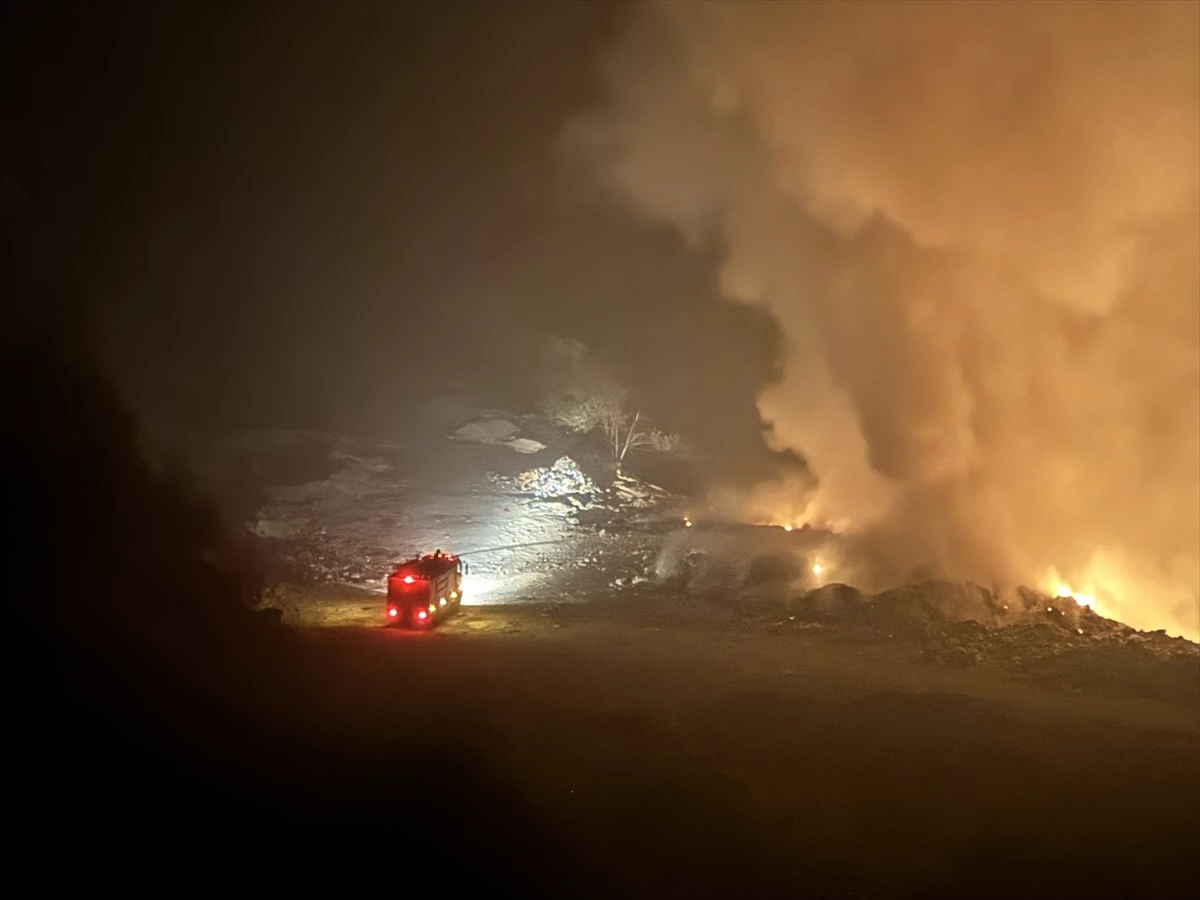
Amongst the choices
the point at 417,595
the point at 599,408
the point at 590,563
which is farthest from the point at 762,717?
the point at 599,408

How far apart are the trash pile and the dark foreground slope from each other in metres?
24.7

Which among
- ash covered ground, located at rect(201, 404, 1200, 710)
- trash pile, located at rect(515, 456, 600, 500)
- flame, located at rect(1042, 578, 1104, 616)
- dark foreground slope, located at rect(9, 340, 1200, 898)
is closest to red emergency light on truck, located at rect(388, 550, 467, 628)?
ash covered ground, located at rect(201, 404, 1200, 710)

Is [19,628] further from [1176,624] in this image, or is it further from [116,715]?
[1176,624]

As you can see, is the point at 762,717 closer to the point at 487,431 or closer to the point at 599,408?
the point at 487,431

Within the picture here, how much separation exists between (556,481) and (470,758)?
108 ft

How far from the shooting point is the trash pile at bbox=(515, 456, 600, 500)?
140 feet

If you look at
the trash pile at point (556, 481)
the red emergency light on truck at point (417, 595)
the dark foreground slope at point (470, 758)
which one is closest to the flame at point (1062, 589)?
the dark foreground slope at point (470, 758)

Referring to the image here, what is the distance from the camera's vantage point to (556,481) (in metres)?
44.1

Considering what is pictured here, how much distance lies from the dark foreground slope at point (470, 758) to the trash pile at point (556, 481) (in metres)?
24.7

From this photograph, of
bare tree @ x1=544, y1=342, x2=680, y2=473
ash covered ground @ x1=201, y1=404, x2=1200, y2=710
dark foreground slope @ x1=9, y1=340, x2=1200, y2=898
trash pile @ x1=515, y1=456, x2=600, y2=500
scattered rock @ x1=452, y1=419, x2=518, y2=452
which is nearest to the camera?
dark foreground slope @ x1=9, y1=340, x2=1200, y2=898

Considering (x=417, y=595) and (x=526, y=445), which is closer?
(x=417, y=595)

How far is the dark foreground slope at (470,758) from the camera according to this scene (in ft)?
27.8

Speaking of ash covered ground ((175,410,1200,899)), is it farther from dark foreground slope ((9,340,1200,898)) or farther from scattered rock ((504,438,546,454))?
Result: scattered rock ((504,438,546,454))

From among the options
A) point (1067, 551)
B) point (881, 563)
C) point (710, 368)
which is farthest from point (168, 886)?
point (710, 368)
